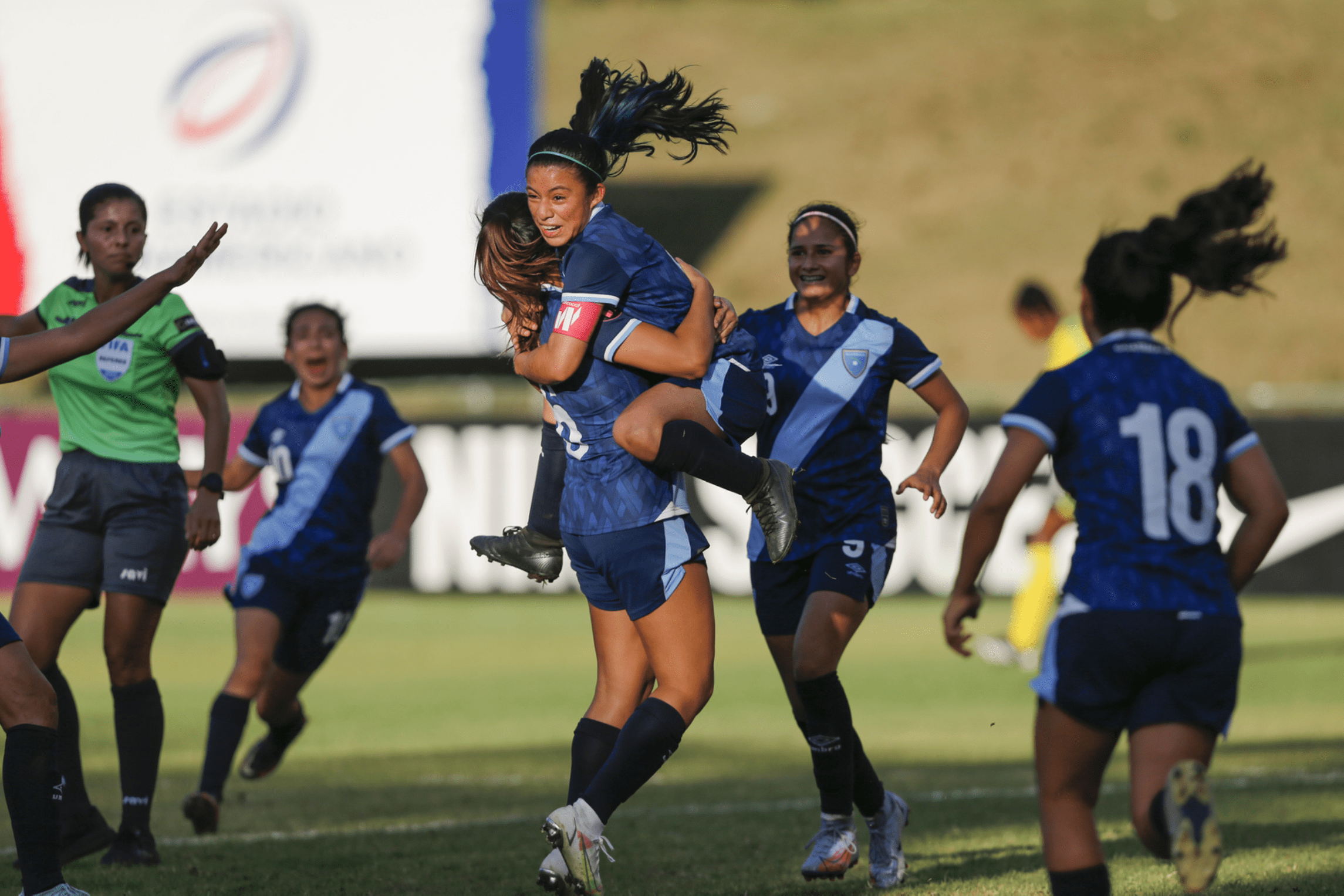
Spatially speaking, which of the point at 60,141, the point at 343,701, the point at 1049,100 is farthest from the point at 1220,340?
the point at 343,701

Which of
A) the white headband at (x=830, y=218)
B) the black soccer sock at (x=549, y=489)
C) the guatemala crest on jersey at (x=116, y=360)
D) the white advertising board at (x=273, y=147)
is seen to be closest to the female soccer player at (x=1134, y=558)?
the black soccer sock at (x=549, y=489)

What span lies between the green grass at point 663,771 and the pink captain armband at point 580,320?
1970mm

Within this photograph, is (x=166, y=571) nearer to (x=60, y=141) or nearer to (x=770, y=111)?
(x=60, y=141)

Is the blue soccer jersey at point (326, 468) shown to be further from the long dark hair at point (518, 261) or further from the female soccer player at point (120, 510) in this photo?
the long dark hair at point (518, 261)

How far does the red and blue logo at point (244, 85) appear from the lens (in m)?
20.9

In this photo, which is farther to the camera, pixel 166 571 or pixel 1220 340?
pixel 1220 340

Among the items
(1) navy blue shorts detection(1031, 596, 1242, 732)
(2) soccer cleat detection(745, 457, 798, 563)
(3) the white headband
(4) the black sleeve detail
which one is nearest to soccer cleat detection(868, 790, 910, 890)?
(2) soccer cleat detection(745, 457, 798, 563)

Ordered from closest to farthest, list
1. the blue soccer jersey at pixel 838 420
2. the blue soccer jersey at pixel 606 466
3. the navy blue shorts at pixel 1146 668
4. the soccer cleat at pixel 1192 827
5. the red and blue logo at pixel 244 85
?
the soccer cleat at pixel 1192 827 → the navy blue shorts at pixel 1146 668 → the blue soccer jersey at pixel 606 466 → the blue soccer jersey at pixel 838 420 → the red and blue logo at pixel 244 85

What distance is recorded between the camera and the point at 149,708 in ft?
19.1

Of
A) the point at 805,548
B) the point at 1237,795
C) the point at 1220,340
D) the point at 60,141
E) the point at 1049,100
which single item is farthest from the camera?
the point at 1049,100

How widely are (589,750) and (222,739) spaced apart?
2607 mm

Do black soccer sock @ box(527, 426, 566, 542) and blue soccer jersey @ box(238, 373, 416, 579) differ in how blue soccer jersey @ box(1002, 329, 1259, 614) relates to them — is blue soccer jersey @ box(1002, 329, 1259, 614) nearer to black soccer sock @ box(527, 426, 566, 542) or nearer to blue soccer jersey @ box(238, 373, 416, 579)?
black soccer sock @ box(527, 426, 566, 542)

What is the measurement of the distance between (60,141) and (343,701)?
12980 mm

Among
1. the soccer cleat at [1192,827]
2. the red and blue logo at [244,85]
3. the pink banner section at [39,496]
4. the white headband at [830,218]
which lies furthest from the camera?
the red and blue logo at [244,85]
